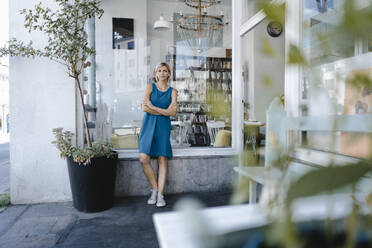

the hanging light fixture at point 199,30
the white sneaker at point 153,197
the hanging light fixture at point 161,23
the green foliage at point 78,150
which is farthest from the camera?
the hanging light fixture at point 161,23

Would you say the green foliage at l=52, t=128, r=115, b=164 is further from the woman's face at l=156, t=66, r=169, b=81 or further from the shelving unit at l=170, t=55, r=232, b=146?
the shelving unit at l=170, t=55, r=232, b=146

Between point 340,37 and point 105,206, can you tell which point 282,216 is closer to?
point 340,37

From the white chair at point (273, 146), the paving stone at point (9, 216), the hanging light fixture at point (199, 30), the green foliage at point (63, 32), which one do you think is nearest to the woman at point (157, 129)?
the green foliage at point (63, 32)

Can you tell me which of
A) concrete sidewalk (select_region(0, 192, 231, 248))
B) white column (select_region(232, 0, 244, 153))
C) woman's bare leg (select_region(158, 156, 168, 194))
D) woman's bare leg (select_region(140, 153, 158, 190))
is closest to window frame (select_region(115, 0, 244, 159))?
white column (select_region(232, 0, 244, 153))

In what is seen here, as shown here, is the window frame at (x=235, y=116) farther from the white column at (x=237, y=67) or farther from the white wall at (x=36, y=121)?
the white wall at (x=36, y=121)

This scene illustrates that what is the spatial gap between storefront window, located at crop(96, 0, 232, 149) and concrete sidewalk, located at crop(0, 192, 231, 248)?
1466mm

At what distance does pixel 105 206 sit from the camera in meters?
3.02

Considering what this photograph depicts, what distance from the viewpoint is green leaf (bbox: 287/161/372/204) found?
181 mm

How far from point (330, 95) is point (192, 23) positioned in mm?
7122

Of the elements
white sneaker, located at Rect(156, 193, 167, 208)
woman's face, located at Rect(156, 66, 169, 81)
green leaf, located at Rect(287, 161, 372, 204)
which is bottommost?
white sneaker, located at Rect(156, 193, 167, 208)

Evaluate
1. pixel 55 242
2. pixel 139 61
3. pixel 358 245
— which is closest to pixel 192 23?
pixel 139 61

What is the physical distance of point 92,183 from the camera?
2.88m

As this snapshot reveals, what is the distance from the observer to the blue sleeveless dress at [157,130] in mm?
3314

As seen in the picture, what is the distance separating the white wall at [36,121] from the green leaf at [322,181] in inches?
135
